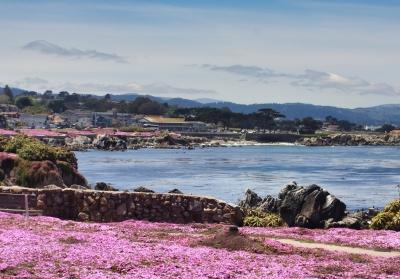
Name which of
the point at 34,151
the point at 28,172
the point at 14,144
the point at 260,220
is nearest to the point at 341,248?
the point at 260,220

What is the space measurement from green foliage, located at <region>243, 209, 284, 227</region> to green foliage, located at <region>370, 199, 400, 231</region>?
415cm

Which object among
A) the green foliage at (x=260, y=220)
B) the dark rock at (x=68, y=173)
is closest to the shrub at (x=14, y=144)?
the dark rock at (x=68, y=173)

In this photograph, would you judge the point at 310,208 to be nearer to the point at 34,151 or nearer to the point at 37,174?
the point at 37,174

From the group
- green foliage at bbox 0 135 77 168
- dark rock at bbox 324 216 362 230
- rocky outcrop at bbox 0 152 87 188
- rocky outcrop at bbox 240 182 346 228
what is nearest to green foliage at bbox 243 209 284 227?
rocky outcrop at bbox 240 182 346 228

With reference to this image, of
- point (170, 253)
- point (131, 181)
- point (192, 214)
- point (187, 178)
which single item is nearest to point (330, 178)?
point (187, 178)

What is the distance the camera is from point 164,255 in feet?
64.3

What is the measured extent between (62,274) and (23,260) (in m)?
1.72

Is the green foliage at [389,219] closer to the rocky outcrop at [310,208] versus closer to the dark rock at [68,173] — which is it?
the rocky outcrop at [310,208]

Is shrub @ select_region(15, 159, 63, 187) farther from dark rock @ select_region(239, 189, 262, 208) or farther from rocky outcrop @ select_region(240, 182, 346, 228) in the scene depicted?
rocky outcrop @ select_region(240, 182, 346, 228)

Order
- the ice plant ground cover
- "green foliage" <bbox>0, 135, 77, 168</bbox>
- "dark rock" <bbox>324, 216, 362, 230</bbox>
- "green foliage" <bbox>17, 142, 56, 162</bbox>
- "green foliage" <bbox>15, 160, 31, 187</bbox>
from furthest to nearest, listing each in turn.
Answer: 1. "green foliage" <bbox>0, 135, 77, 168</bbox>
2. "green foliage" <bbox>17, 142, 56, 162</bbox>
3. "green foliage" <bbox>15, 160, 31, 187</bbox>
4. "dark rock" <bbox>324, 216, 362, 230</bbox>
5. the ice plant ground cover

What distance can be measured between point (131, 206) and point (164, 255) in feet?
33.4

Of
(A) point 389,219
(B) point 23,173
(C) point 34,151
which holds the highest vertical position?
(C) point 34,151

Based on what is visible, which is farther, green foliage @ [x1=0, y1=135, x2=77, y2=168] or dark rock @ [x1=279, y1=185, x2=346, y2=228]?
green foliage @ [x1=0, y1=135, x2=77, y2=168]

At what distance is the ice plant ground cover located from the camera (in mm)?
17438
